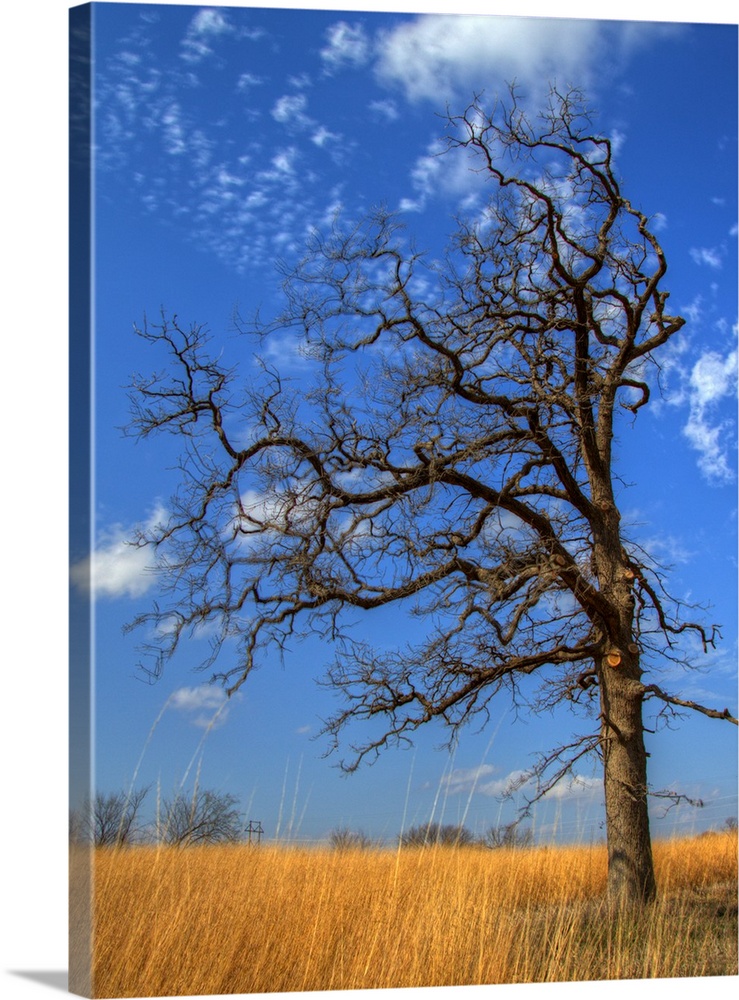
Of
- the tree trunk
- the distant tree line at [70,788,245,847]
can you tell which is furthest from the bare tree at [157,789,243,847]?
the tree trunk

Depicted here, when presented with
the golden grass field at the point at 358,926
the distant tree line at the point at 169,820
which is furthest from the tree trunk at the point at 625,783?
the distant tree line at the point at 169,820

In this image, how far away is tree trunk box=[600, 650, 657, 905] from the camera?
811cm

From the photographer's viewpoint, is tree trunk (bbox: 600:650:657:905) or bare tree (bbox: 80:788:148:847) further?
tree trunk (bbox: 600:650:657:905)

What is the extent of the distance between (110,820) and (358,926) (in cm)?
169

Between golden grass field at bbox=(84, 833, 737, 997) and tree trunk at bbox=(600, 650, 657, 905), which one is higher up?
tree trunk at bbox=(600, 650, 657, 905)

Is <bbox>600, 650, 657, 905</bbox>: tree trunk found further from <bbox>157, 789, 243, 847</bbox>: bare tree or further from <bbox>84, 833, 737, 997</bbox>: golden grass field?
<bbox>157, 789, 243, 847</bbox>: bare tree

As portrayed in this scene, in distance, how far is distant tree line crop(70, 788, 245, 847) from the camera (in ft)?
22.3

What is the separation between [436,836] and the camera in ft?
25.5

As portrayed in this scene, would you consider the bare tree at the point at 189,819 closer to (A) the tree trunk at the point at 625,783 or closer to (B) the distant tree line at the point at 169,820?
(B) the distant tree line at the point at 169,820

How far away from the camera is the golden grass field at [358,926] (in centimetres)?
675

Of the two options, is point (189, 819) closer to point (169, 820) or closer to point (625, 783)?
point (169, 820)

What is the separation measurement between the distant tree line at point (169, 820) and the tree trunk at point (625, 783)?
2.78 m

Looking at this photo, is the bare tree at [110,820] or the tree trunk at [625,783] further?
the tree trunk at [625,783]

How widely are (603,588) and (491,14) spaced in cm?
422
